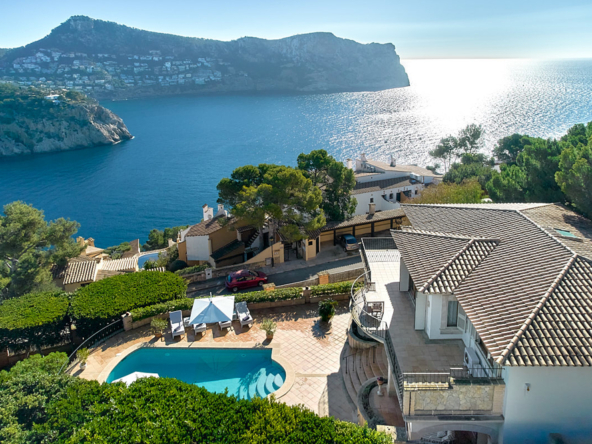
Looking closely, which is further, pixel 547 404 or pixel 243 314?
pixel 243 314

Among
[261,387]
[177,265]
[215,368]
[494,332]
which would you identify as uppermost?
[494,332]

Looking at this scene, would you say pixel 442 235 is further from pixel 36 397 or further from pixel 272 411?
pixel 36 397

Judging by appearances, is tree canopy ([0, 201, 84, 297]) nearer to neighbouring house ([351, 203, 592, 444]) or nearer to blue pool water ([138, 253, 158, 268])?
blue pool water ([138, 253, 158, 268])

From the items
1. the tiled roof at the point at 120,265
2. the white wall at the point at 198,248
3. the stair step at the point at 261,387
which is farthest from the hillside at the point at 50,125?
the stair step at the point at 261,387

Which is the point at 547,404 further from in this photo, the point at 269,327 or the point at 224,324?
the point at 224,324

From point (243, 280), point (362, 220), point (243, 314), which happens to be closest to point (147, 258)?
point (243, 280)

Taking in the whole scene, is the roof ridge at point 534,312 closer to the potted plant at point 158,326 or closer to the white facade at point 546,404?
the white facade at point 546,404

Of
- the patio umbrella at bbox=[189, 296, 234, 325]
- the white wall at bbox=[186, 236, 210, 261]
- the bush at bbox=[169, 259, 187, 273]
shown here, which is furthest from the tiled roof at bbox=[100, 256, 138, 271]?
the patio umbrella at bbox=[189, 296, 234, 325]
